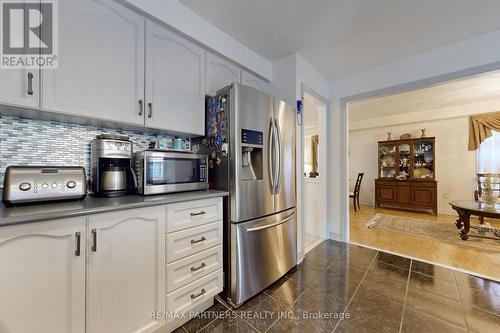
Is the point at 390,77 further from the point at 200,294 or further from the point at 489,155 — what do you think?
the point at 489,155

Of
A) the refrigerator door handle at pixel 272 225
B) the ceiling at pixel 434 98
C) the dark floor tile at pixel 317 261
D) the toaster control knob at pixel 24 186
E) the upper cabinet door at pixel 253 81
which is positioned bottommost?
the dark floor tile at pixel 317 261

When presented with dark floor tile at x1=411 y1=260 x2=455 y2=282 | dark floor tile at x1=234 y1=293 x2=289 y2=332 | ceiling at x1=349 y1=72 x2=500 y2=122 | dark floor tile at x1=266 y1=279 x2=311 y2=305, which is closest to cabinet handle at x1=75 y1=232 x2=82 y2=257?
dark floor tile at x1=234 y1=293 x2=289 y2=332

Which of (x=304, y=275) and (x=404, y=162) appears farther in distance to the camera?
(x=404, y=162)

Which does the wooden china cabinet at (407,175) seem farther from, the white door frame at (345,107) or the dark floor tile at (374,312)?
the dark floor tile at (374,312)

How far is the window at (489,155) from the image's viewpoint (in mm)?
4145

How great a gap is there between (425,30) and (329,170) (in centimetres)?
191

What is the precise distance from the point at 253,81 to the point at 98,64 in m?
1.57

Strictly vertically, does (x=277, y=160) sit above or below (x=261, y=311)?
above

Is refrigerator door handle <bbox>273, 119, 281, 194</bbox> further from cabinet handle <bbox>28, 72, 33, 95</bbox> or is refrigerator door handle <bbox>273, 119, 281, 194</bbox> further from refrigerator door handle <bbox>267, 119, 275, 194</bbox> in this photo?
cabinet handle <bbox>28, 72, 33, 95</bbox>

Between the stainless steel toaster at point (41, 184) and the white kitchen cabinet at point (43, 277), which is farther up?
the stainless steel toaster at point (41, 184)

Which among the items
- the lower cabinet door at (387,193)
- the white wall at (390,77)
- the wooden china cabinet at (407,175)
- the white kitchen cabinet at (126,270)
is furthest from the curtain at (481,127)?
the white kitchen cabinet at (126,270)

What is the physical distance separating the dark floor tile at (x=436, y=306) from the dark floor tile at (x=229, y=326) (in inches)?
51.2

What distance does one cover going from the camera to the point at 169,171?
153 cm

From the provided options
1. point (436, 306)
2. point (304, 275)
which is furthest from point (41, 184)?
point (436, 306)
